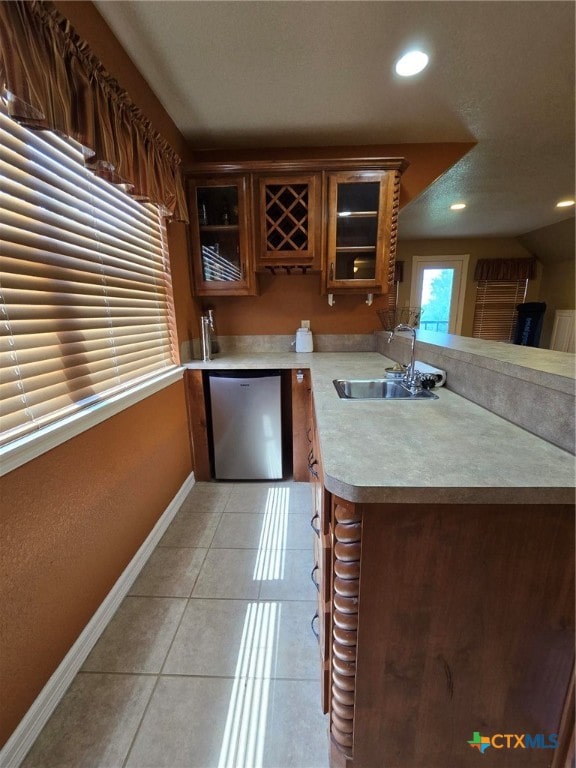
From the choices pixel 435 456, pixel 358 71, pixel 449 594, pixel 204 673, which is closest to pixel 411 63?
pixel 358 71

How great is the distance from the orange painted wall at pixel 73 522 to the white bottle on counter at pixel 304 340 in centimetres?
126

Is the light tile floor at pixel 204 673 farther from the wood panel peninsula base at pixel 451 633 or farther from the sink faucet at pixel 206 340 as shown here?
the sink faucet at pixel 206 340

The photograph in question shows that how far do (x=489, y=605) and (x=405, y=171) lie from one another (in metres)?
2.64

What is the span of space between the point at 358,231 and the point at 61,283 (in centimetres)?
193

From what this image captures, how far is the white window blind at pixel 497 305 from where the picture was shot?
5.32 m

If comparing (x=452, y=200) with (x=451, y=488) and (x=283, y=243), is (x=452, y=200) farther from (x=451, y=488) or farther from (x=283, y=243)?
(x=451, y=488)

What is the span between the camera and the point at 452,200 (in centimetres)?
336

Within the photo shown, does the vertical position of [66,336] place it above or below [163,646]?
above

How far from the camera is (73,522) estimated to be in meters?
1.12

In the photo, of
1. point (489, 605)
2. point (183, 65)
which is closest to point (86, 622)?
point (489, 605)

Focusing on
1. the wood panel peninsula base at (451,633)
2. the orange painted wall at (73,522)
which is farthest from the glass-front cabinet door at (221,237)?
the wood panel peninsula base at (451,633)

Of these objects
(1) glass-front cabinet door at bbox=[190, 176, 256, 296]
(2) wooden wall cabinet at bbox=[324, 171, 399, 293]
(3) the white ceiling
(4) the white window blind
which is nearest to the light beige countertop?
(2) wooden wall cabinet at bbox=[324, 171, 399, 293]

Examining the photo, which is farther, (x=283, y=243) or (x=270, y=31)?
(x=283, y=243)

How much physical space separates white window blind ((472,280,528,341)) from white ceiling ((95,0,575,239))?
314 centimetres
